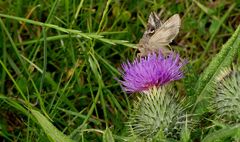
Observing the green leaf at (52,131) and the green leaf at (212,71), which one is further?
the green leaf at (212,71)

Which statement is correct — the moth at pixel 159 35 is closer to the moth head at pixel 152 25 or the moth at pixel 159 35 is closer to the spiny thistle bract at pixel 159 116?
the moth head at pixel 152 25

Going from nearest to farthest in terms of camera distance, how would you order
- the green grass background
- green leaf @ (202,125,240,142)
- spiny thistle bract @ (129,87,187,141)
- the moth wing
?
green leaf @ (202,125,240,142), spiny thistle bract @ (129,87,187,141), the moth wing, the green grass background

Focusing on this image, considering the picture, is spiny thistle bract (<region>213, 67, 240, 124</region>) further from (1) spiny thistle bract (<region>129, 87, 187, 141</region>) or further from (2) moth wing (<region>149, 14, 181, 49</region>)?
(2) moth wing (<region>149, 14, 181, 49</region>)

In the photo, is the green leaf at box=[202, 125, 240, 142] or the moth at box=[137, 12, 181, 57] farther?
the moth at box=[137, 12, 181, 57]

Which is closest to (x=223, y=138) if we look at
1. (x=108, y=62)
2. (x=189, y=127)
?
(x=189, y=127)

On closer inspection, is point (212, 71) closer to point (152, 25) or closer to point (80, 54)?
point (152, 25)

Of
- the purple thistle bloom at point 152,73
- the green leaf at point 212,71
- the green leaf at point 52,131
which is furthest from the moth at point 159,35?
the green leaf at point 52,131

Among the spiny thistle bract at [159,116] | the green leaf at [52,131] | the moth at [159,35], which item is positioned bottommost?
the green leaf at [52,131]

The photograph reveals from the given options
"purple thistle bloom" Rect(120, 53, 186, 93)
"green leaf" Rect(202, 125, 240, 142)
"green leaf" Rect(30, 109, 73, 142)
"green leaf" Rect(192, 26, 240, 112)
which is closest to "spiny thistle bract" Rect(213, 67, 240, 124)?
"green leaf" Rect(192, 26, 240, 112)

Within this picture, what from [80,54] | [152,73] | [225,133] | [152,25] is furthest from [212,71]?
[80,54]
